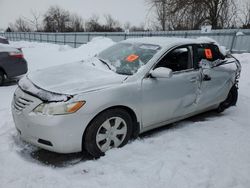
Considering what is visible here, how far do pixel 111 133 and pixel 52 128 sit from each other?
2.54 feet

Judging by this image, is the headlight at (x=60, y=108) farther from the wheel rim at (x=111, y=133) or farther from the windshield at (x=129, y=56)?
the windshield at (x=129, y=56)

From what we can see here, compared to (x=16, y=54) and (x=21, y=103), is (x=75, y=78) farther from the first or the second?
(x=16, y=54)

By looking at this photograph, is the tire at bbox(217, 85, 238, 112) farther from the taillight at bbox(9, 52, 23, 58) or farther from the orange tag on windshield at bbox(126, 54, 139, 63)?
the taillight at bbox(9, 52, 23, 58)

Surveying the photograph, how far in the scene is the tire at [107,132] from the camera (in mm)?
3000

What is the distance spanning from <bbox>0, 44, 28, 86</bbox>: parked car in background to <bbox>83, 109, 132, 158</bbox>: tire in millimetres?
5039

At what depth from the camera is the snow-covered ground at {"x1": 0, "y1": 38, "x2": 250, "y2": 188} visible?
8.95ft

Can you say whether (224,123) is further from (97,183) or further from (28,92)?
(28,92)

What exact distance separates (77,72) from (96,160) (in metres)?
1.26

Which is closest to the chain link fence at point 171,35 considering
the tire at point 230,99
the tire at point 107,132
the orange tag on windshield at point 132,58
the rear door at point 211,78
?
the tire at point 230,99

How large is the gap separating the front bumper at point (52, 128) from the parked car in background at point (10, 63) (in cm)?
457

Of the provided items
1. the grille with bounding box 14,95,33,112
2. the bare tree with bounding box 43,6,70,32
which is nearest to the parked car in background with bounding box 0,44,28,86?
the grille with bounding box 14,95,33,112

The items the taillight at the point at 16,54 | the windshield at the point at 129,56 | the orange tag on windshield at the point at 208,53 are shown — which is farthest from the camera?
the taillight at the point at 16,54

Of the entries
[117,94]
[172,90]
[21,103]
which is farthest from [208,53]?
[21,103]

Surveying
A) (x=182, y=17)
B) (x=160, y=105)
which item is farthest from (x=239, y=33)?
(x=160, y=105)
